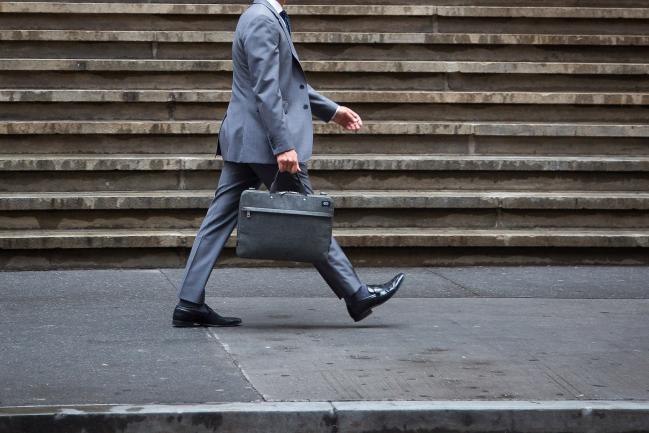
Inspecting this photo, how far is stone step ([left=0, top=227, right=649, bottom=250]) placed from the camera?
30.7 ft

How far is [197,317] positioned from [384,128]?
11.8ft

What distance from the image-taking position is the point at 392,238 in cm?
972

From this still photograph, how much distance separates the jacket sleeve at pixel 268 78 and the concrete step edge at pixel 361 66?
370 cm

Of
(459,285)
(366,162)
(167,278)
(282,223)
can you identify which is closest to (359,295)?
(282,223)

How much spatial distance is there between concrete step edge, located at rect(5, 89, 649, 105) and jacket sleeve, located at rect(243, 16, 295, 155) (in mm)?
3489

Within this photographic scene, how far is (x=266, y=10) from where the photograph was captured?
23.1 feet

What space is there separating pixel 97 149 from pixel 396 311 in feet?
10.7

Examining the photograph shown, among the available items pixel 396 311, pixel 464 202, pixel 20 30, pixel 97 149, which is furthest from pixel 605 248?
pixel 20 30

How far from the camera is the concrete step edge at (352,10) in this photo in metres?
11.2

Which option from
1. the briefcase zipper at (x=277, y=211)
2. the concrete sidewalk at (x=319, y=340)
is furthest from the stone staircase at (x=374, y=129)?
the briefcase zipper at (x=277, y=211)

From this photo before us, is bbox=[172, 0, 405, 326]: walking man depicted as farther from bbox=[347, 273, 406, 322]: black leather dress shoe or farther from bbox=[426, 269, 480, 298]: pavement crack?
bbox=[426, 269, 480, 298]: pavement crack

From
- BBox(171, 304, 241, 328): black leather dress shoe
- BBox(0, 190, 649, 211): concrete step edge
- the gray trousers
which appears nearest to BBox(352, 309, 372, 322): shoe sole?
the gray trousers

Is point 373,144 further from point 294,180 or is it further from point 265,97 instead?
point 265,97

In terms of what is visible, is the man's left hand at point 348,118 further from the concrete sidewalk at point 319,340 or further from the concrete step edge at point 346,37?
the concrete step edge at point 346,37
